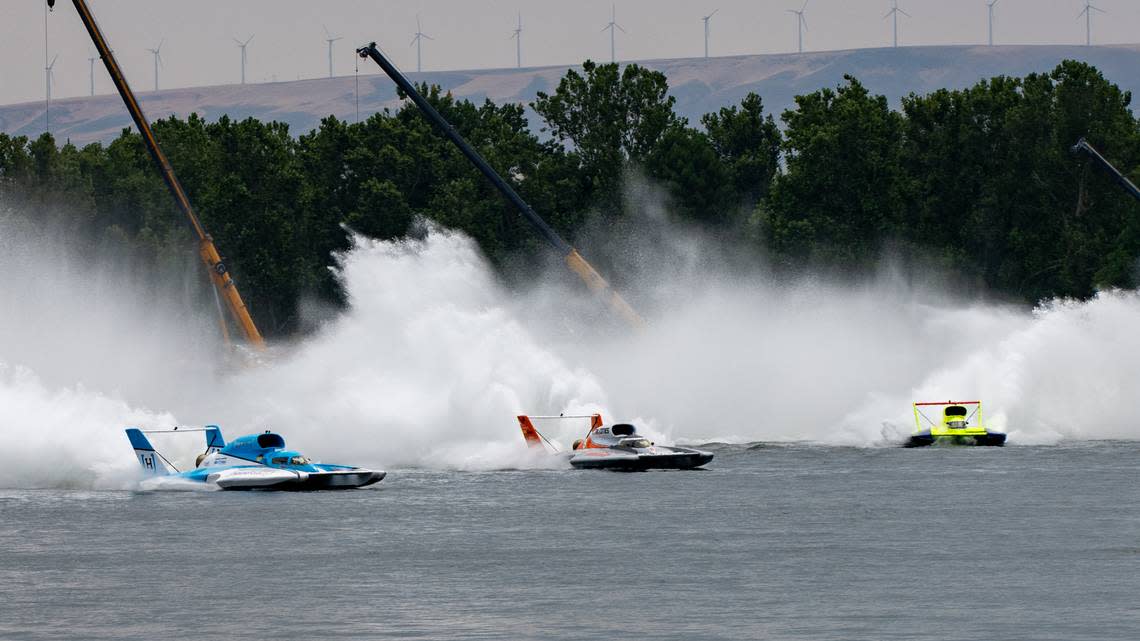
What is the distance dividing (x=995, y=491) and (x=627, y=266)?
71.9 m

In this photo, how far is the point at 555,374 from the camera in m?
79.2

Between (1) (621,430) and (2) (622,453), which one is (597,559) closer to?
(2) (622,453)

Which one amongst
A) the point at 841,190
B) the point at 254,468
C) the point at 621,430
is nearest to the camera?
the point at 254,468

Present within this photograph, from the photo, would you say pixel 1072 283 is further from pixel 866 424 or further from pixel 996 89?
pixel 866 424

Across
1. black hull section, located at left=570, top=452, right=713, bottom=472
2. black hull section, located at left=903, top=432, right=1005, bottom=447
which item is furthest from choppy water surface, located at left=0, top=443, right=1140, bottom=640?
black hull section, located at left=903, top=432, right=1005, bottom=447

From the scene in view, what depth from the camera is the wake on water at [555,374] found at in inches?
2886

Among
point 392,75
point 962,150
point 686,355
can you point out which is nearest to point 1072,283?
point 962,150

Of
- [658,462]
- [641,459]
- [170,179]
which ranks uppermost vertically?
[170,179]

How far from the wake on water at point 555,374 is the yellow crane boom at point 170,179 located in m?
2.97

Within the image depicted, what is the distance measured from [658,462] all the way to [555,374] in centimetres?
1270

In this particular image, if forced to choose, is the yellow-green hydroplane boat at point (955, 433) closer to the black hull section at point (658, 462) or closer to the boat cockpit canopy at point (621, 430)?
the black hull section at point (658, 462)

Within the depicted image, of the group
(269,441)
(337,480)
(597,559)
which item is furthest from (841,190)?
(597,559)

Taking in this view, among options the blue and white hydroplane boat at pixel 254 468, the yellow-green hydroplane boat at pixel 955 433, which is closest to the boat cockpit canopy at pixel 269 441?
the blue and white hydroplane boat at pixel 254 468

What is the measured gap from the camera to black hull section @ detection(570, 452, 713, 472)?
6675 cm
